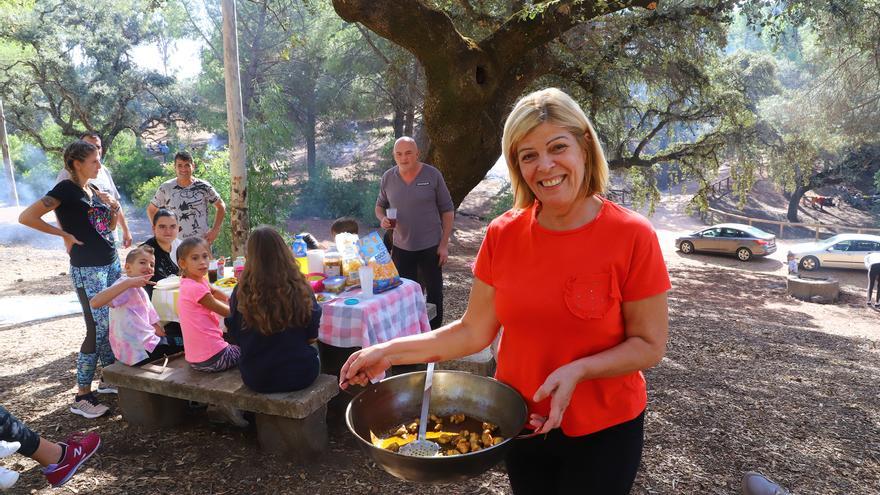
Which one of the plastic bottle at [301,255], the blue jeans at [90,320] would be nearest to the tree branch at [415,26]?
the plastic bottle at [301,255]

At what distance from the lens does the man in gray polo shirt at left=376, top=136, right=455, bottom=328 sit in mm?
5086

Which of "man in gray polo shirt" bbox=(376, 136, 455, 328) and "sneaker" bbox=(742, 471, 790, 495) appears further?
"man in gray polo shirt" bbox=(376, 136, 455, 328)

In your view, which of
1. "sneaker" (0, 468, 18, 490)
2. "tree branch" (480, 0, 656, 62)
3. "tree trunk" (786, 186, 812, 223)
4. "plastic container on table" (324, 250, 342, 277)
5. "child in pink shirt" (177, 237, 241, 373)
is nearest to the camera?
"sneaker" (0, 468, 18, 490)

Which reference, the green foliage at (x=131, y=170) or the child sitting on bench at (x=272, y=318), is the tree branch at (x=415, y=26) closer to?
the child sitting on bench at (x=272, y=318)

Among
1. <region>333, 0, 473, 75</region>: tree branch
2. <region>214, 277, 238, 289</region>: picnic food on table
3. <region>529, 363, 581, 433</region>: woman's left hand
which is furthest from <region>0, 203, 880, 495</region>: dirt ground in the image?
<region>333, 0, 473, 75</region>: tree branch

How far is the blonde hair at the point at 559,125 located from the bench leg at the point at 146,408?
10.6 feet

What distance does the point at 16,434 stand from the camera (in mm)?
2887

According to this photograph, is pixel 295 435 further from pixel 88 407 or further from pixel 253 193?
pixel 253 193

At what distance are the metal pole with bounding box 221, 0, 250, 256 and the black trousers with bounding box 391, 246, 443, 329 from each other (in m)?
2.90

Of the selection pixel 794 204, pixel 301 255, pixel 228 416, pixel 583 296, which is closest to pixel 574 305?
pixel 583 296

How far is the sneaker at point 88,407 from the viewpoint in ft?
12.8

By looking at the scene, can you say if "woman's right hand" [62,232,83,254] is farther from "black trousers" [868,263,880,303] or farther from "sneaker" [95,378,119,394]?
"black trousers" [868,263,880,303]

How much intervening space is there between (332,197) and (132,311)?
18.5 meters

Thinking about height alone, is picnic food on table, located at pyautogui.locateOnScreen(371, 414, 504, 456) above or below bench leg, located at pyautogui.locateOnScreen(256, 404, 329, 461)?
above
